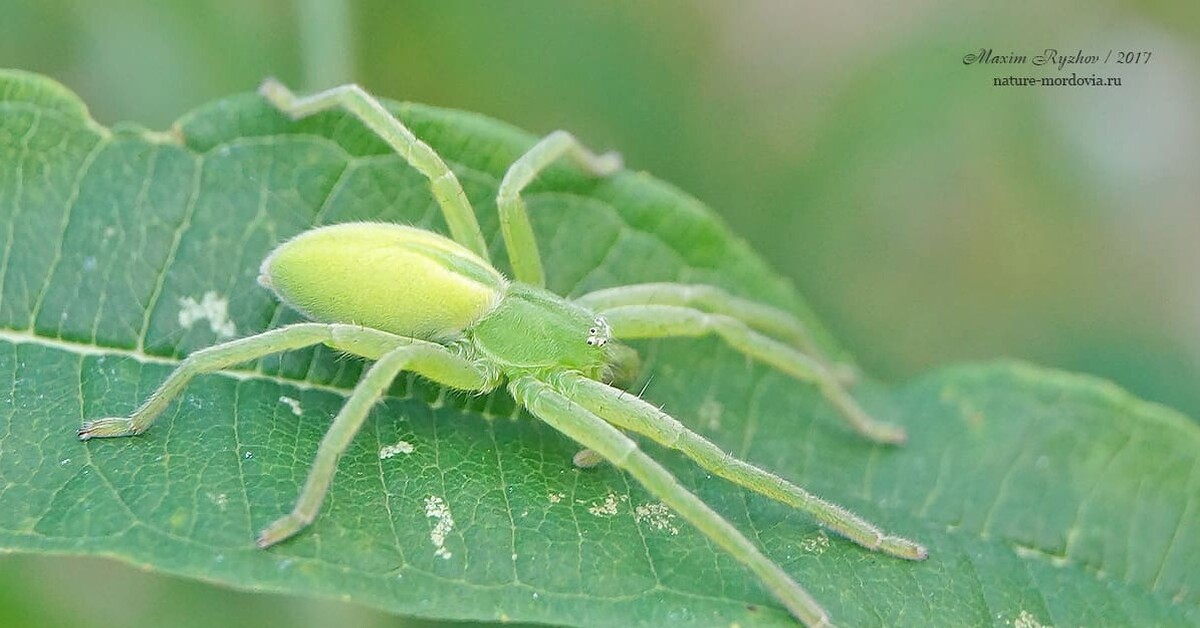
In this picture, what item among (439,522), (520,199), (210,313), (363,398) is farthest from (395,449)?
(520,199)

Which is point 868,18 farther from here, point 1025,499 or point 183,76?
point 183,76

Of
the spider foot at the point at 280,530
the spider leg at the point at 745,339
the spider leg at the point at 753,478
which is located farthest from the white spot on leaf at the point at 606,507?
the spider foot at the point at 280,530

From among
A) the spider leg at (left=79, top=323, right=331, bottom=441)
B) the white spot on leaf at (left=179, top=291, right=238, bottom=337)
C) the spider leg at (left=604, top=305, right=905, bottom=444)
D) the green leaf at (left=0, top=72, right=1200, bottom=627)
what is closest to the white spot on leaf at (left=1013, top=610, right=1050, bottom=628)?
the green leaf at (left=0, top=72, right=1200, bottom=627)

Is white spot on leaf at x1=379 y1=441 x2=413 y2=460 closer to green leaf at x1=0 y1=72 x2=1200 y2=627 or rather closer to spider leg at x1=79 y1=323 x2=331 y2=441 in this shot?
green leaf at x1=0 y1=72 x2=1200 y2=627

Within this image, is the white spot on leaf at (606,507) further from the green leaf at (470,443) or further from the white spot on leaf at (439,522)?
the white spot on leaf at (439,522)

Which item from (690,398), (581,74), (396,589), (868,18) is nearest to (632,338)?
(690,398)
